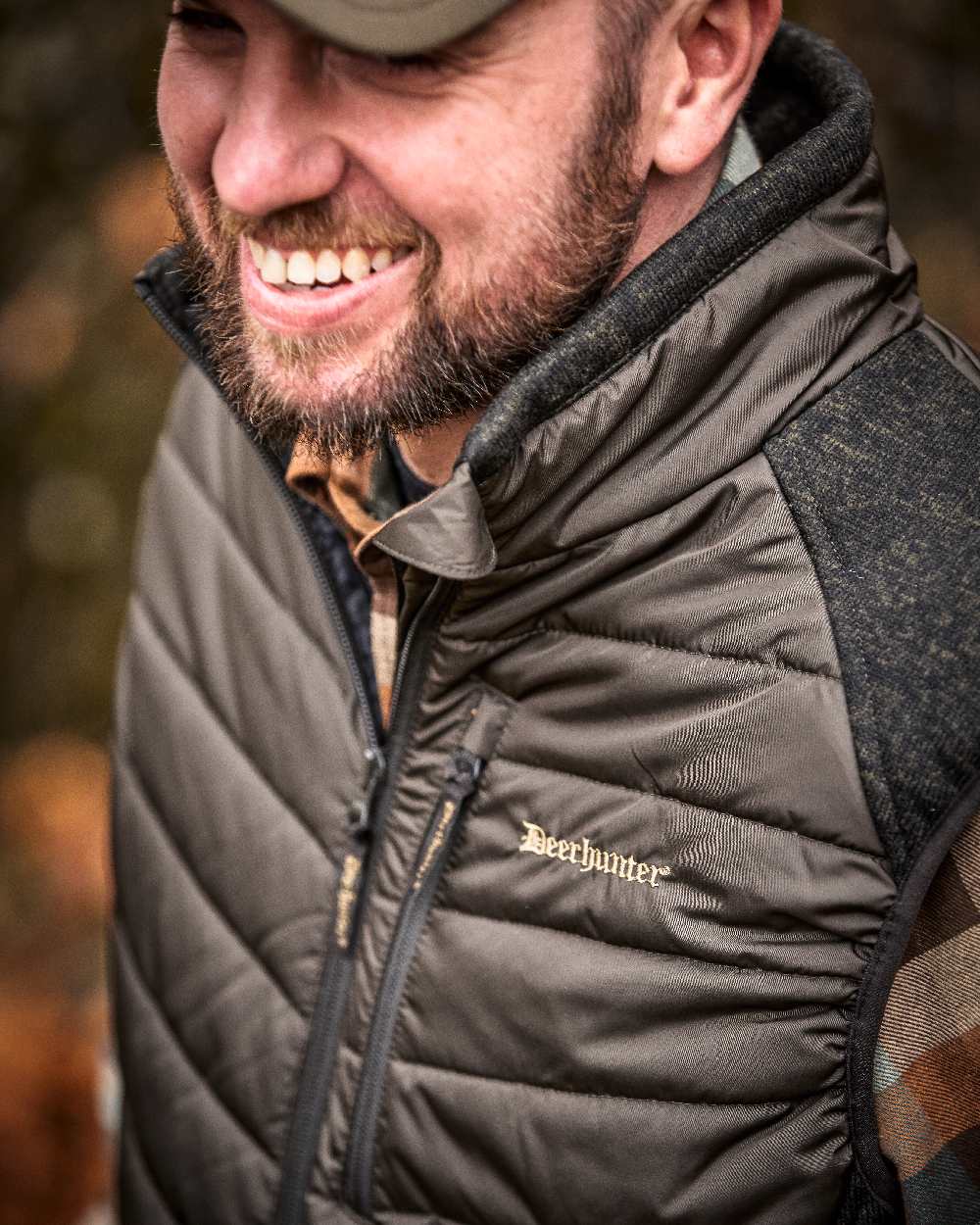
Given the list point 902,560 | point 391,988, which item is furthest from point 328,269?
point 391,988

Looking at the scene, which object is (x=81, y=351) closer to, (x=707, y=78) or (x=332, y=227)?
(x=332, y=227)

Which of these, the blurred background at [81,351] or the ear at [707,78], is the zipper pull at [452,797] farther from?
the blurred background at [81,351]

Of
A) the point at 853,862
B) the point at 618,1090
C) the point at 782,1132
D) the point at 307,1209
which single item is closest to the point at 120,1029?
the point at 307,1209

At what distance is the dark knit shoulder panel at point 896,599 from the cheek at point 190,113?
35.0 inches

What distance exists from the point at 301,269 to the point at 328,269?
41mm

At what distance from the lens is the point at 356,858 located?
5.75 feet

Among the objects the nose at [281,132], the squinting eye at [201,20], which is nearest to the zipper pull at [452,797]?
the nose at [281,132]

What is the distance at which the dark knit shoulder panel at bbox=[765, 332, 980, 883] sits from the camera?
1364 mm

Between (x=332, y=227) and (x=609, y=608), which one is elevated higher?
(x=332, y=227)

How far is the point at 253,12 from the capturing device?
1.49 metres

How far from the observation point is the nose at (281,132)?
59.0 inches

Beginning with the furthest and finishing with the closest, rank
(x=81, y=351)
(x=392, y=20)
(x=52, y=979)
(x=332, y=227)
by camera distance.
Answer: (x=81, y=351), (x=52, y=979), (x=332, y=227), (x=392, y=20)

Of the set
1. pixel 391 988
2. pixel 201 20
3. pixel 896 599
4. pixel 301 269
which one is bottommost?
pixel 391 988

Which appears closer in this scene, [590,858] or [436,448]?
[590,858]
